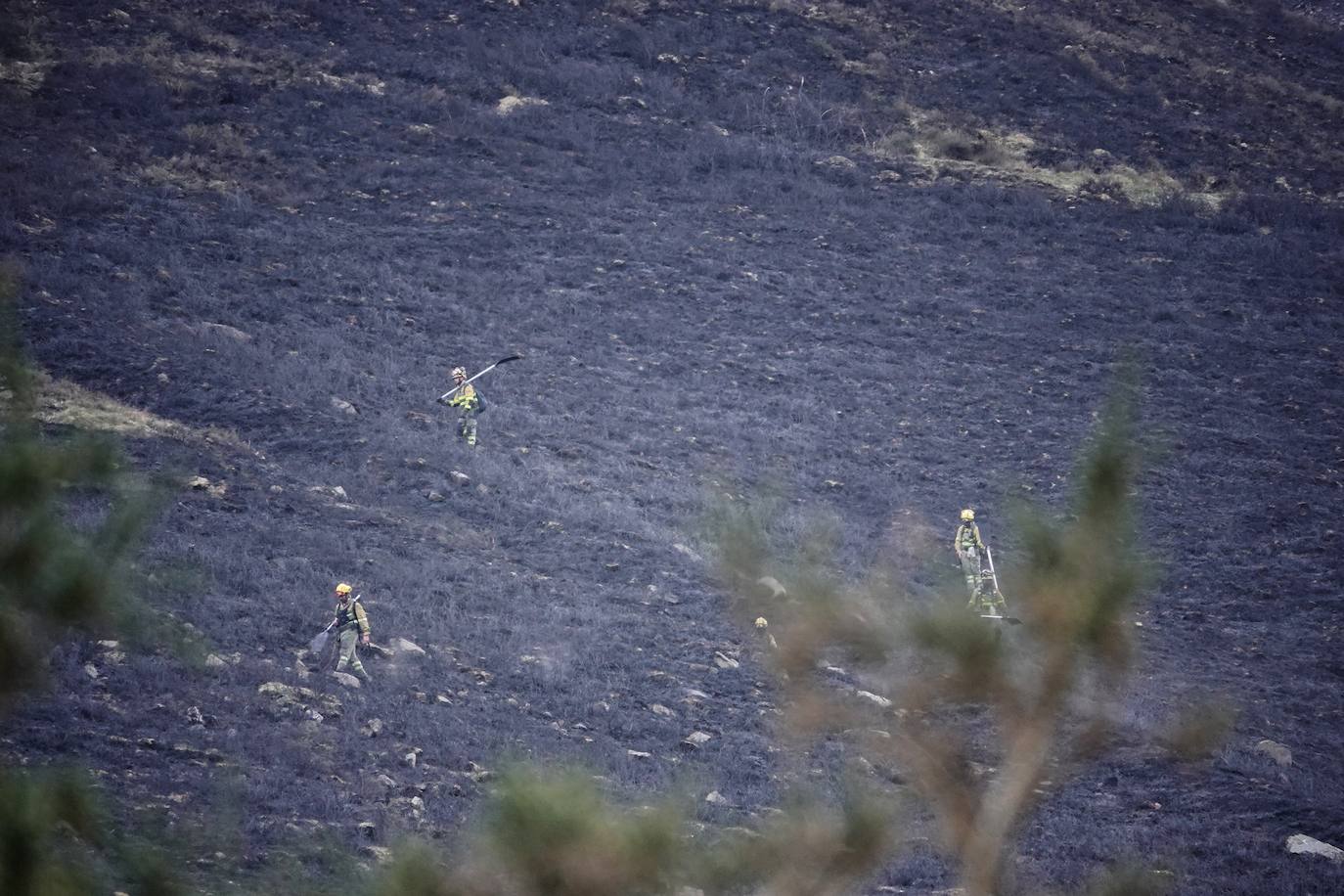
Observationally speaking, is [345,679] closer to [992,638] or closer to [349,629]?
[349,629]

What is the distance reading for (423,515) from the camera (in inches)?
681

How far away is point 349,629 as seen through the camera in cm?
1227

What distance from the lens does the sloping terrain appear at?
1162 cm

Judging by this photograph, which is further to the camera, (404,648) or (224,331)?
(224,331)

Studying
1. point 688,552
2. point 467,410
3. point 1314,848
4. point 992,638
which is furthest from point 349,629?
point 992,638

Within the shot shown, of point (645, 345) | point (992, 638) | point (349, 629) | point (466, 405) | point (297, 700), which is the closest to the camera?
point (992, 638)

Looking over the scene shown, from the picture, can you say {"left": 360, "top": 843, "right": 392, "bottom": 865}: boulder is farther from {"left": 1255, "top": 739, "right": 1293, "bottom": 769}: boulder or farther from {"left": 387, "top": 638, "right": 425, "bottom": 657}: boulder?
{"left": 1255, "top": 739, "right": 1293, "bottom": 769}: boulder

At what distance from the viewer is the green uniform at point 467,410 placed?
720 inches

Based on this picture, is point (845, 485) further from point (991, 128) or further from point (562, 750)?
point (991, 128)

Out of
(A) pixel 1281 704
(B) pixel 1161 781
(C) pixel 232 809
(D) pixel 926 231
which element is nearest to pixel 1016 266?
(D) pixel 926 231

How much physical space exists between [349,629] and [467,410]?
6995mm

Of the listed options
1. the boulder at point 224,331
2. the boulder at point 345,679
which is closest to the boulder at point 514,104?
the boulder at point 224,331

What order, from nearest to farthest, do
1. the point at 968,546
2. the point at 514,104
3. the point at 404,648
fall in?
the point at 404,648 < the point at 968,546 < the point at 514,104

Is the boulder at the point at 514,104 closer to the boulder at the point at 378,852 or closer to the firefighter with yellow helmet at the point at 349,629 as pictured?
the firefighter with yellow helmet at the point at 349,629
